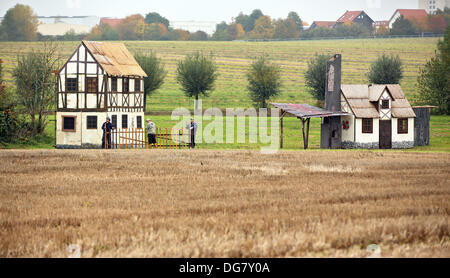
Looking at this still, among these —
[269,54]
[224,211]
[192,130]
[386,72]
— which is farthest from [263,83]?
[224,211]

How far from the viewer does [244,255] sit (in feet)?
26.9

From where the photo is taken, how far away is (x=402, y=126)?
42406 mm

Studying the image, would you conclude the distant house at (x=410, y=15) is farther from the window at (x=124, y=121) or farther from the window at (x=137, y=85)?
the window at (x=124, y=121)

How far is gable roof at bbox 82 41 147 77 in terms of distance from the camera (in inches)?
1634

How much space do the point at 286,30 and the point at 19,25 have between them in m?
68.1

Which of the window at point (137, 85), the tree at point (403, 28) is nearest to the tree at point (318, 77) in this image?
the window at point (137, 85)

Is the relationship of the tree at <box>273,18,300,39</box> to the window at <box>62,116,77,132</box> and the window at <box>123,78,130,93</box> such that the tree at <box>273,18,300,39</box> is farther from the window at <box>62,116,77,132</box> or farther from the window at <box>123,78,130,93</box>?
the window at <box>62,116,77,132</box>

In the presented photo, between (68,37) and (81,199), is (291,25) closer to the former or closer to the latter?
(68,37)

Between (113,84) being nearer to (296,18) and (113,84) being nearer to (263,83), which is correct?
(263,83)

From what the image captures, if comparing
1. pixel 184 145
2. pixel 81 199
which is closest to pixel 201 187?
pixel 81 199

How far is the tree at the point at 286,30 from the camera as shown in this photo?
157125 millimetres

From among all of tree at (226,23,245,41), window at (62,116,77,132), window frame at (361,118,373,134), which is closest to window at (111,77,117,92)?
window at (62,116,77,132)

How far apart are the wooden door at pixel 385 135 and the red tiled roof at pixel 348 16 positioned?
268 feet
